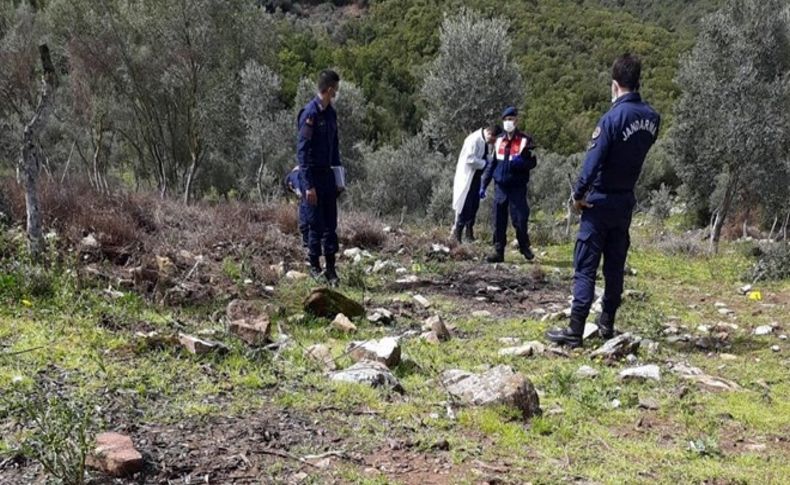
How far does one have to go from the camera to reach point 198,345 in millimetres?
3656

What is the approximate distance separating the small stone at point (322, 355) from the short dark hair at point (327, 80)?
Result: 9.93 ft

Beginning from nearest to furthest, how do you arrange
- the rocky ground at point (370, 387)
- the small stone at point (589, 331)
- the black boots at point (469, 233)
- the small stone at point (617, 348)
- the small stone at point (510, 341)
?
the rocky ground at point (370, 387)
the small stone at point (617, 348)
the small stone at point (510, 341)
the small stone at point (589, 331)
the black boots at point (469, 233)

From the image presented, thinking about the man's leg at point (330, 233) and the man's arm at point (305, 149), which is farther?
the man's leg at point (330, 233)

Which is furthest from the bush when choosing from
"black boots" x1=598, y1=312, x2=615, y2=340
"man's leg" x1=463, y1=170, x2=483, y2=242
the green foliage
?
the green foliage

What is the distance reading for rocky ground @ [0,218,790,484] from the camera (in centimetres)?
266

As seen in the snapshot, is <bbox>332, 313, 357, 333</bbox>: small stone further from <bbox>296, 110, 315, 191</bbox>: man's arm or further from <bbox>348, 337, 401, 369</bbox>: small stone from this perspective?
<bbox>296, 110, 315, 191</bbox>: man's arm

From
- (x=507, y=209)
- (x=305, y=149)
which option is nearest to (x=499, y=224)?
(x=507, y=209)

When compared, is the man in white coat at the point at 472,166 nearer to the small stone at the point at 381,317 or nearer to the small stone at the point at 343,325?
the small stone at the point at 381,317

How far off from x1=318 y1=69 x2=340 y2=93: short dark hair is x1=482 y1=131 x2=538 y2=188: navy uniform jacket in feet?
9.71

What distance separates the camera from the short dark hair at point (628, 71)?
4.63 metres

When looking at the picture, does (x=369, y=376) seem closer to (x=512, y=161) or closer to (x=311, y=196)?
(x=311, y=196)

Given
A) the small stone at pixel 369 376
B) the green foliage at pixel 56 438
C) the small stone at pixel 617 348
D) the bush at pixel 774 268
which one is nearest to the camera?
the green foliage at pixel 56 438

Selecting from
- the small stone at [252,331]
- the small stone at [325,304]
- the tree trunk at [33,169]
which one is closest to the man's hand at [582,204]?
the small stone at [325,304]

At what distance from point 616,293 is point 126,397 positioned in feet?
12.1
